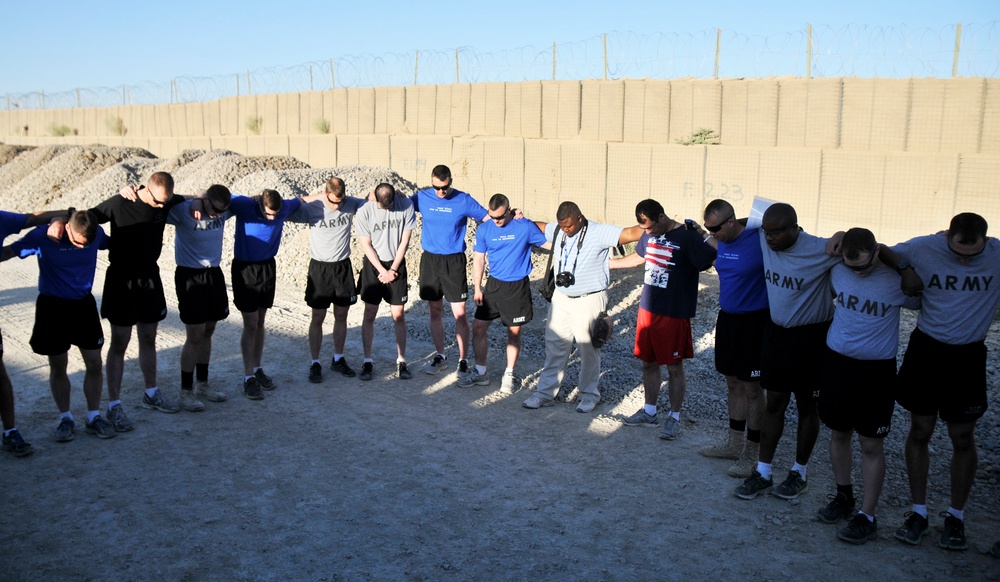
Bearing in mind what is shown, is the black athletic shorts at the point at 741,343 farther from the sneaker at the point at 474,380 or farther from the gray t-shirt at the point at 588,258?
the sneaker at the point at 474,380

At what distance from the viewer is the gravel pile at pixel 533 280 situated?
6.56 metres

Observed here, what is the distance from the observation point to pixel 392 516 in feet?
17.4

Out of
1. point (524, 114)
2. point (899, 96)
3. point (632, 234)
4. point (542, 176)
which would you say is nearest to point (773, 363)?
point (632, 234)

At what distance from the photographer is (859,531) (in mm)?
4914

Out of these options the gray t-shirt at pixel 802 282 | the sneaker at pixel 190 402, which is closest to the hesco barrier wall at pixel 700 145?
the gray t-shirt at pixel 802 282

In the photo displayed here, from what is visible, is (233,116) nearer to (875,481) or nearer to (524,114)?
(524,114)

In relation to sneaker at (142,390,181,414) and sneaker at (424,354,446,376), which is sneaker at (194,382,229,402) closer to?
sneaker at (142,390,181,414)

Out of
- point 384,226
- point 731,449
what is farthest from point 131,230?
point 731,449

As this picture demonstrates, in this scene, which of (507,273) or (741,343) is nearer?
(741,343)

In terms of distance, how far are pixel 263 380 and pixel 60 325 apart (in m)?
2.13

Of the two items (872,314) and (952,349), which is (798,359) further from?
(952,349)

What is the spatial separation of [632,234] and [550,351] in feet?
4.83

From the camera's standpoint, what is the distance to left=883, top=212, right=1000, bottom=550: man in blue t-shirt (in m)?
4.74

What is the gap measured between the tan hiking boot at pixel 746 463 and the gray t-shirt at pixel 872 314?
139cm
